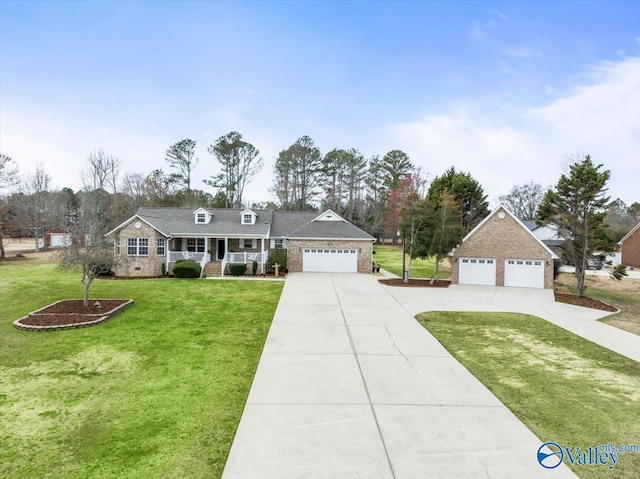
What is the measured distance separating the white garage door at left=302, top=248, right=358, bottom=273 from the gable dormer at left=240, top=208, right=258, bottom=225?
5396 mm

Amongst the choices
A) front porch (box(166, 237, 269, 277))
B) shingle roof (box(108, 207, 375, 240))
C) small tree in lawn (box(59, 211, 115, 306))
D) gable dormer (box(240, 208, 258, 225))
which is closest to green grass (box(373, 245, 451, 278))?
shingle roof (box(108, 207, 375, 240))

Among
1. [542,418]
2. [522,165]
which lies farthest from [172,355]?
[522,165]

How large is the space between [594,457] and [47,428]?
29.1ft

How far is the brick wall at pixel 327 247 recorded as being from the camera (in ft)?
85.9

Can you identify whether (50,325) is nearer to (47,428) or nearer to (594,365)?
(47,428)

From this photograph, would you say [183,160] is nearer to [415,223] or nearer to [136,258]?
[136,258]

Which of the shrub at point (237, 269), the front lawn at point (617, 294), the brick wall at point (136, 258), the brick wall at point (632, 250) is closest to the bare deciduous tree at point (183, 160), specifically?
the brick wall at point (136, 258)

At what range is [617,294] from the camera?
21.4 meters

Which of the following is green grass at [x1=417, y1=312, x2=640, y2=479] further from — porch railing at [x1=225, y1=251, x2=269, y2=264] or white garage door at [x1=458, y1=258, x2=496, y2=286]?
porch railing at [x1=225, y1=251, x2=269, y2=264]

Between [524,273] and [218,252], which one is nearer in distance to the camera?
[524,273]

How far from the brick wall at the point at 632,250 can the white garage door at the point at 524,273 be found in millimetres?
21555

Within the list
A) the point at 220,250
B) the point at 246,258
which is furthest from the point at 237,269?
the point at 220,250

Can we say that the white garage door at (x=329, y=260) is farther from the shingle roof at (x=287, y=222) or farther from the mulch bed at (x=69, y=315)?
the mulch bed at (x=69, y=315)

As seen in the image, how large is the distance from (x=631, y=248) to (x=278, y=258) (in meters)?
36.8
